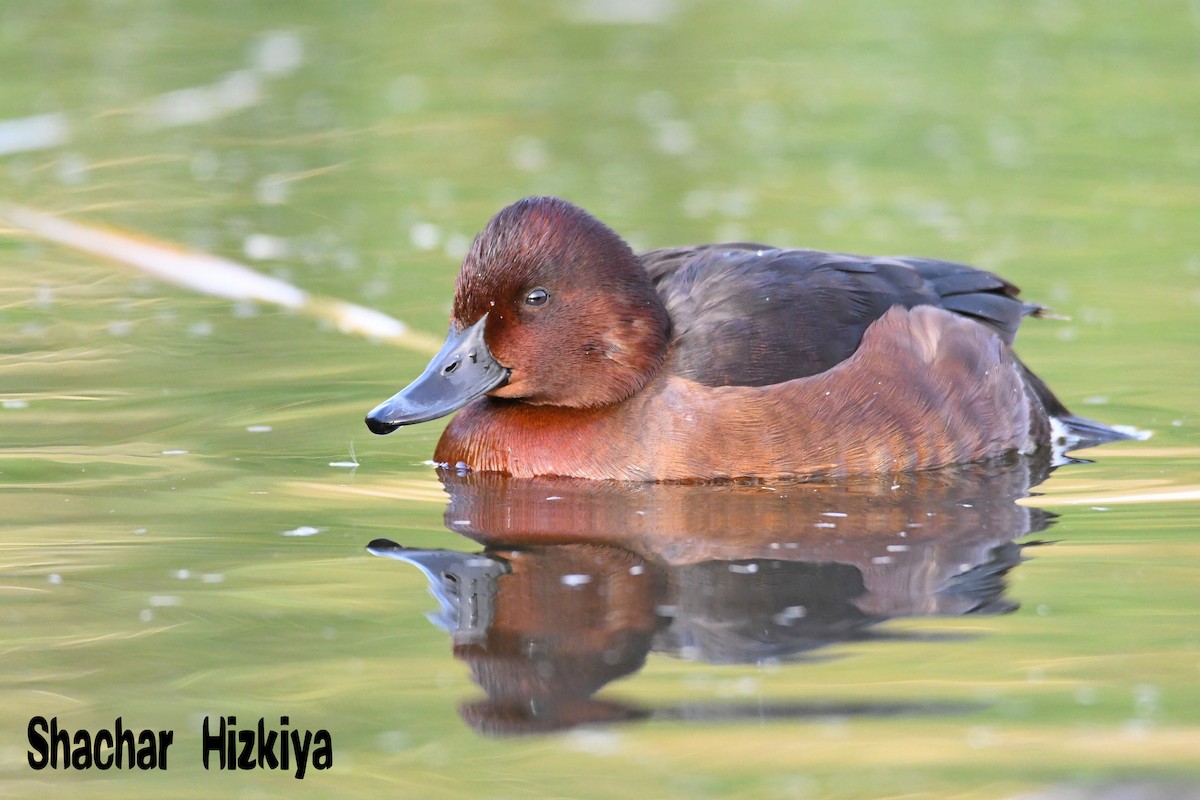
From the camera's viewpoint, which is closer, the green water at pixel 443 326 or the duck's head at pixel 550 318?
the green water at pixel 443 326

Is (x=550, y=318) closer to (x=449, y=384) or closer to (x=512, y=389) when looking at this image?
(x=512, y=389)

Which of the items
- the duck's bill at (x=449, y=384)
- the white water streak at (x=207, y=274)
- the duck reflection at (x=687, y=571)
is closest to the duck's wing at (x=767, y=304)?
the duck reflection at (x=687, y=571)

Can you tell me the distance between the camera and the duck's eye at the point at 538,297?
6773 millimetres

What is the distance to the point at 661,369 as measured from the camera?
22.4ft

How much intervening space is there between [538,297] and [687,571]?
1618 mm

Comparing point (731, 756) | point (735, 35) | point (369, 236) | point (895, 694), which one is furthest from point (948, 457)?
point (735, 35)

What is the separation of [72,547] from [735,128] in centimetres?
961

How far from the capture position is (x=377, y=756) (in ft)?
13.9

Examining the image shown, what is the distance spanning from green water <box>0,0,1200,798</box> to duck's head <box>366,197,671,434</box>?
0.51 metres

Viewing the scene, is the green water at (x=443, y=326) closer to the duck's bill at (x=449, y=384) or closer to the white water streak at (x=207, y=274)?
the white water streak at (x=207, y=274)

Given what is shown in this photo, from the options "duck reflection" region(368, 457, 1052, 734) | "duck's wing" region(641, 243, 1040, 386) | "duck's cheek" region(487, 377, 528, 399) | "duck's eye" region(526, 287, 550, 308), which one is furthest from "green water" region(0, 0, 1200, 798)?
"duck's eye" region(526, 287, 550, 308)

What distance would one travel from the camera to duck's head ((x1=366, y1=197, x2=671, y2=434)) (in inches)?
265

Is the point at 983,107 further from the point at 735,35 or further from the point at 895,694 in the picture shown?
the point at 895,694

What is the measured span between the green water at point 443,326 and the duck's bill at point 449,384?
0.97 feet
